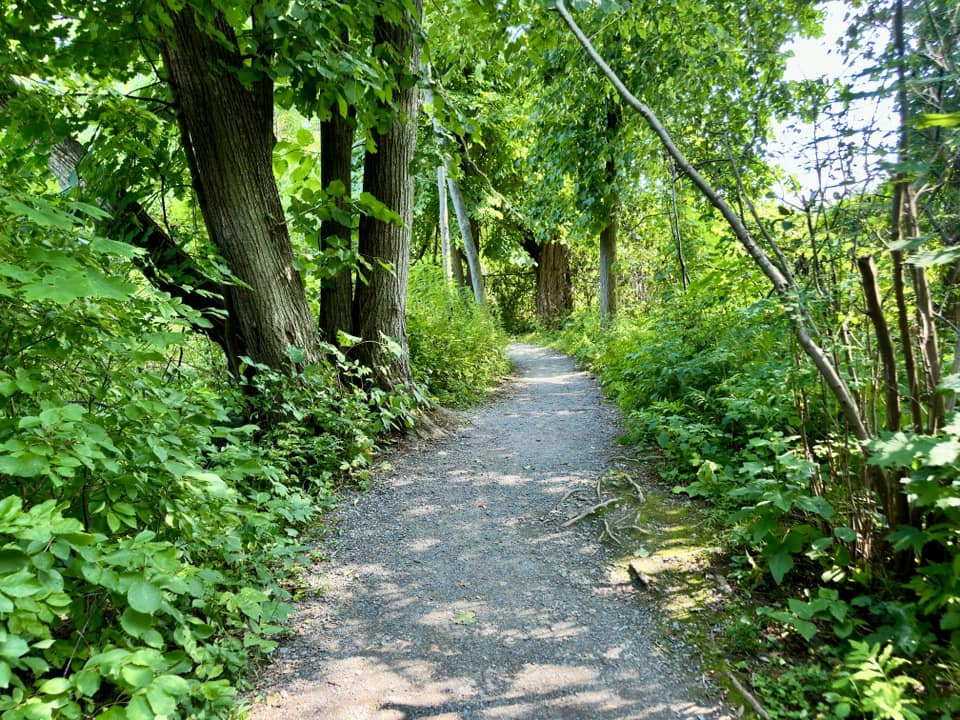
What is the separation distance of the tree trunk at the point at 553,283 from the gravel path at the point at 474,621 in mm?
14195

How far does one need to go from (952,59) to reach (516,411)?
557 cm

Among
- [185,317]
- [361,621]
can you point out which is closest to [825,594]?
[361,621]

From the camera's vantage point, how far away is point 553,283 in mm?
18719

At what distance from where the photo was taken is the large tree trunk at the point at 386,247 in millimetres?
5461

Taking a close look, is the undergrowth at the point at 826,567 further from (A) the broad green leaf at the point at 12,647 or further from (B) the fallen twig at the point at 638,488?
(A) the broad green leaf at the point at 12,647

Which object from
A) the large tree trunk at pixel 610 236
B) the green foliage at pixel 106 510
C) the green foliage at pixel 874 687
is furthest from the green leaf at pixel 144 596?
the large tree trunk at pixel 610 236

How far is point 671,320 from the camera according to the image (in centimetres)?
686

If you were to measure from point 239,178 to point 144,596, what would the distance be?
11.4 feet

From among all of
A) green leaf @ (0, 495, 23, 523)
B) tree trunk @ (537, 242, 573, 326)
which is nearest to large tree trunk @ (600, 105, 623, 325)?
tree trunk @ (537, 242, 573, 326)

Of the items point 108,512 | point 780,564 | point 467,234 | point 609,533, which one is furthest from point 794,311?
point 467,234

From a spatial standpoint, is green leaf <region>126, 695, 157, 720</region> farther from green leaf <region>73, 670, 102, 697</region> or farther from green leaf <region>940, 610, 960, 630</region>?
green leaf <region>940, 610, 960, 630</region>

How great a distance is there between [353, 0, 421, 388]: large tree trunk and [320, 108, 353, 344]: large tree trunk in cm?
17

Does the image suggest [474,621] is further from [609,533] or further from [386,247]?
[386,247]

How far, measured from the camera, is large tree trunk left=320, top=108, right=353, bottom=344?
5133mm
